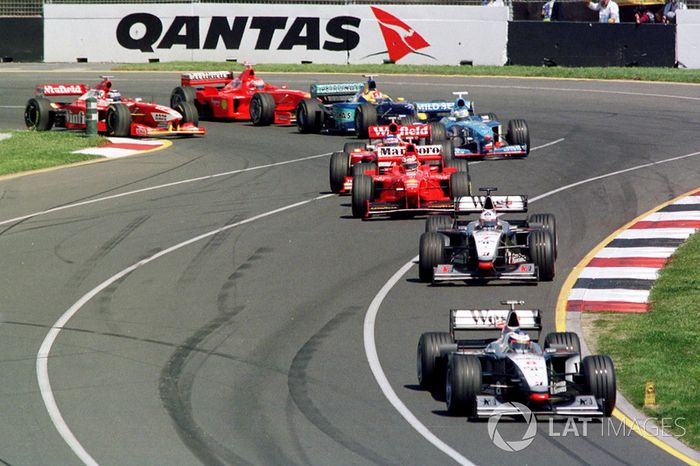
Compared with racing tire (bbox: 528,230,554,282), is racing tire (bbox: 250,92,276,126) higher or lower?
higher

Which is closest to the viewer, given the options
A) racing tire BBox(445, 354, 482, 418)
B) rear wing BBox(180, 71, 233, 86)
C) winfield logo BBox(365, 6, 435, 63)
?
racing tire BBox(445, 354, 482, 418)

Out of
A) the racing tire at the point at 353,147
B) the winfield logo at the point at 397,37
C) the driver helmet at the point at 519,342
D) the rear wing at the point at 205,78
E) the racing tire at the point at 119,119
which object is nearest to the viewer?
the driver helmet at the point at 519,342

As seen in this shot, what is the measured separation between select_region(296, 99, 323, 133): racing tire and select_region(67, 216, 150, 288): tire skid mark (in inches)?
406

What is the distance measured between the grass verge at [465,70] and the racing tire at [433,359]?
28821mm

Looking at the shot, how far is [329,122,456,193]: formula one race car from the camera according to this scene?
2248cm

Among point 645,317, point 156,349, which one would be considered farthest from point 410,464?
point 645,317

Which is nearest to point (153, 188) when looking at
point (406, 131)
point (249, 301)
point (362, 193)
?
point (406, 131)

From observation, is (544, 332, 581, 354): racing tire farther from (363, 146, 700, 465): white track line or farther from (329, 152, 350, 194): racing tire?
(329, 152, 350, 194): racing tire

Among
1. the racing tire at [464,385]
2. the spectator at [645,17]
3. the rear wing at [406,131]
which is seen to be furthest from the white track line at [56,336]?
the spectator at [645,17]

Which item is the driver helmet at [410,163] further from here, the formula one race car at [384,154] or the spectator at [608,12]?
the spectator at [608,12]

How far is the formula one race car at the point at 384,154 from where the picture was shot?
73.8ft

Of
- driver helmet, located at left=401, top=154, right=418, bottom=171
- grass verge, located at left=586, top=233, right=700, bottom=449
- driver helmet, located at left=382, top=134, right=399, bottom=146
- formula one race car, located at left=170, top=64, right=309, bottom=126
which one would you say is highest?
formula one race car, located at left=170, top=64, right=309, bottom=126

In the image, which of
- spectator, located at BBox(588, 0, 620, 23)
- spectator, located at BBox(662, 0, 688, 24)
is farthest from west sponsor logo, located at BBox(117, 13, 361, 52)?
spectator, located at BBox(662, 0, 688, 24)

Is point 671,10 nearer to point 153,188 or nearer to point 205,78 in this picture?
point 205,78
